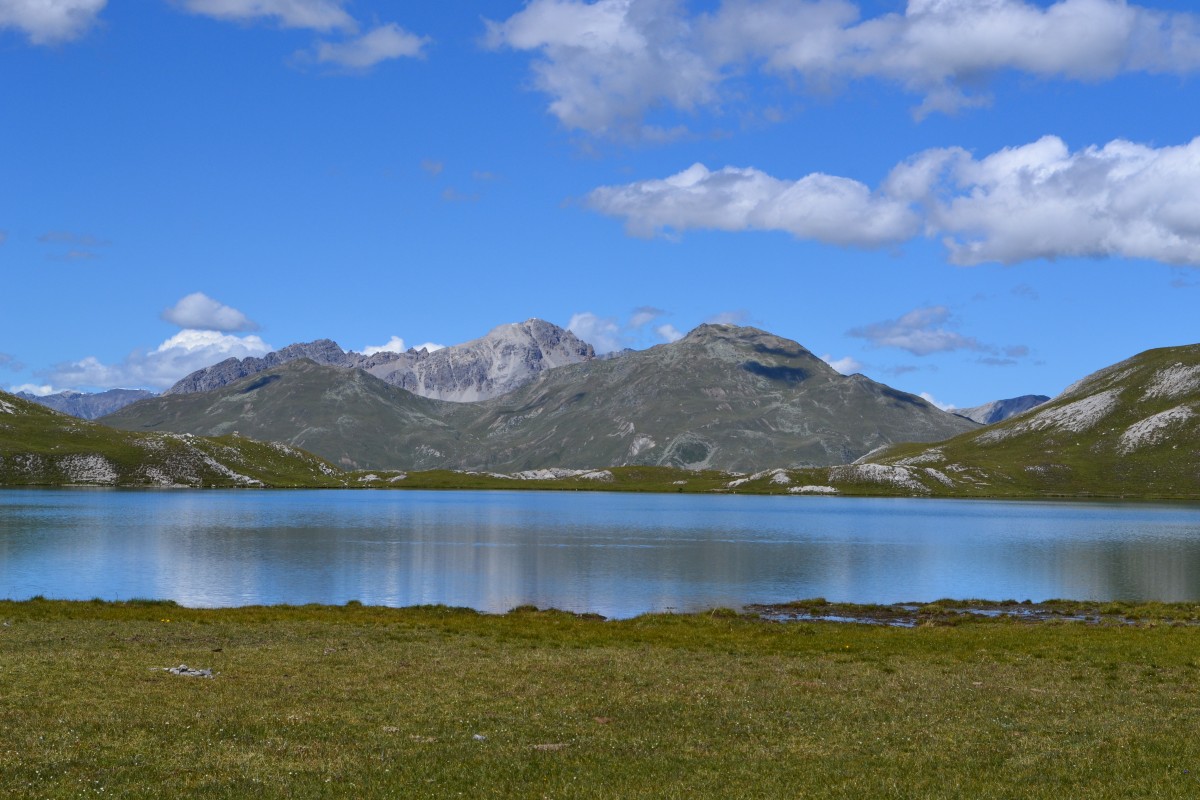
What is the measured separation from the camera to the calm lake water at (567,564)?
3627 inches

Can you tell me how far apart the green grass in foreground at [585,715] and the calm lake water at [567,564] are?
35501 millimetres

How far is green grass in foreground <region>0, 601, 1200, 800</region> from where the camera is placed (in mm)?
24422

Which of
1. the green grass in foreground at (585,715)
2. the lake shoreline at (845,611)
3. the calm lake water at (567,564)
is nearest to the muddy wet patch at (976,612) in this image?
the lake shoreline at (845,611)

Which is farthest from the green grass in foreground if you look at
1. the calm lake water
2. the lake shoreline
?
the calm lake water

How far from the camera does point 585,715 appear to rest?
3238cm

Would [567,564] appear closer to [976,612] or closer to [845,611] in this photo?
[845,611]

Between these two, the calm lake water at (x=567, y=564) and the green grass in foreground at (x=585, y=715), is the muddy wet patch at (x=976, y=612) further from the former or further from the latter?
the green grass in foreground at (x=585, y=715)

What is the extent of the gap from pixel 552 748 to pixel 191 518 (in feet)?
604

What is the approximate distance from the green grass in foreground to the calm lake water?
116 ft

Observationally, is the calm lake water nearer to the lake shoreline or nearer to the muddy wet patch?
the lake shoreline

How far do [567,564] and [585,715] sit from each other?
8878 centimetres

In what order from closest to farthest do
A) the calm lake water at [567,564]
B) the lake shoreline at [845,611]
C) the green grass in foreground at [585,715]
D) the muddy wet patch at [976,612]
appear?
1. the green grass in foreground at [585,715]
2. the lake shoreline at [845,611]
3. the muddy wet patch at [976,612]
4. the calm lake water at [567,564]

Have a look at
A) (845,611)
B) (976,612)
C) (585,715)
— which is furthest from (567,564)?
(585,715)

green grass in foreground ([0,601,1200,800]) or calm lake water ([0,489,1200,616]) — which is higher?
green grass in foreground ([0,601,1200,800])
